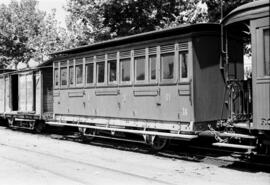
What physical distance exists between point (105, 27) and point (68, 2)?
2641 millimetres

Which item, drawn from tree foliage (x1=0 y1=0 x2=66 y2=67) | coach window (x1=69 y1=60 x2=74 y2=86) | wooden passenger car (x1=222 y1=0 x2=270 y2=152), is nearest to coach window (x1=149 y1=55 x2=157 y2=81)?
wooden passenger car (x1=222 y1=0 x2=270 y2=152)

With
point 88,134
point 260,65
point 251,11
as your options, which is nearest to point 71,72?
point 88,134

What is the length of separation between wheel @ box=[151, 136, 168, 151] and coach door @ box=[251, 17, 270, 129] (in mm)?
3242

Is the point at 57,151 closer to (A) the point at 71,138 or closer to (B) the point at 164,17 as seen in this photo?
(A) the point at 71,138

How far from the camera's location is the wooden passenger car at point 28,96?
684 inches

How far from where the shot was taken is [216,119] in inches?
391

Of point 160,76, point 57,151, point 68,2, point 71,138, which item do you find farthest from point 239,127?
point 68,2

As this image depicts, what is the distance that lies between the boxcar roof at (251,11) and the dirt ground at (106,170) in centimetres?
322

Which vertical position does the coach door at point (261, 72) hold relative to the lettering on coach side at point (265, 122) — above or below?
above

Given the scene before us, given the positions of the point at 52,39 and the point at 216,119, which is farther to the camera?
the point at 52,39

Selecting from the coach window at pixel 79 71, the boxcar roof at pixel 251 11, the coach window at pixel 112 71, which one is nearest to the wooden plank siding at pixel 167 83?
the coach window at pixel 112 71

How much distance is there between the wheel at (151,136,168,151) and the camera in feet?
34.8

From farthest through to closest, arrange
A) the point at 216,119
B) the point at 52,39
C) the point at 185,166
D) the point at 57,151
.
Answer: the point at 52,39 → the point at 57,151 → the point at 216,119 → the point at 185,166

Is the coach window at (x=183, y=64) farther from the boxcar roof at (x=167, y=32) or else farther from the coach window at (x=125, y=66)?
the coach window at (x=125, y=66)
